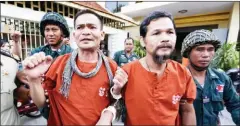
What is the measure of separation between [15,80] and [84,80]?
1.47ft

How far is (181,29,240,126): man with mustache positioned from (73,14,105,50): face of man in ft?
3.02

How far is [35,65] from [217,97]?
152 cm

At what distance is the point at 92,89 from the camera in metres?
1.33

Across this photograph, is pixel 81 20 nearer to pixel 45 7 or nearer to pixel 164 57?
pixel 164 57

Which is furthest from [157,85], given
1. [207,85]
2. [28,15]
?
[28,15]

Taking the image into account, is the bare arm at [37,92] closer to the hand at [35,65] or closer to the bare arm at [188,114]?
the hand at [35,65]

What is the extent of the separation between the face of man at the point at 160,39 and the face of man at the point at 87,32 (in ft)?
1.34

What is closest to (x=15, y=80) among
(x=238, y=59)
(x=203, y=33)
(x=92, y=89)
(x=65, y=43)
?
(x=92, y=89)

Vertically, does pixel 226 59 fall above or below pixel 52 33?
below

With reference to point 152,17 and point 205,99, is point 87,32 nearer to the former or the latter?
point 152,17

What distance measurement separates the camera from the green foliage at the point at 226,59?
19.5 ft

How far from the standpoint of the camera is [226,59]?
5973 mm

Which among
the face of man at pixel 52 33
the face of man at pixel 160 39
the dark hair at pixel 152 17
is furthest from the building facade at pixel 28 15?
the face of man at pixel 160 39

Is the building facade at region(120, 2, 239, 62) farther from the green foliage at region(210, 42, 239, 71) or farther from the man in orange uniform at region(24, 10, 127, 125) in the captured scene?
the man in orange uniform at region(24, 10, 127, 125)
